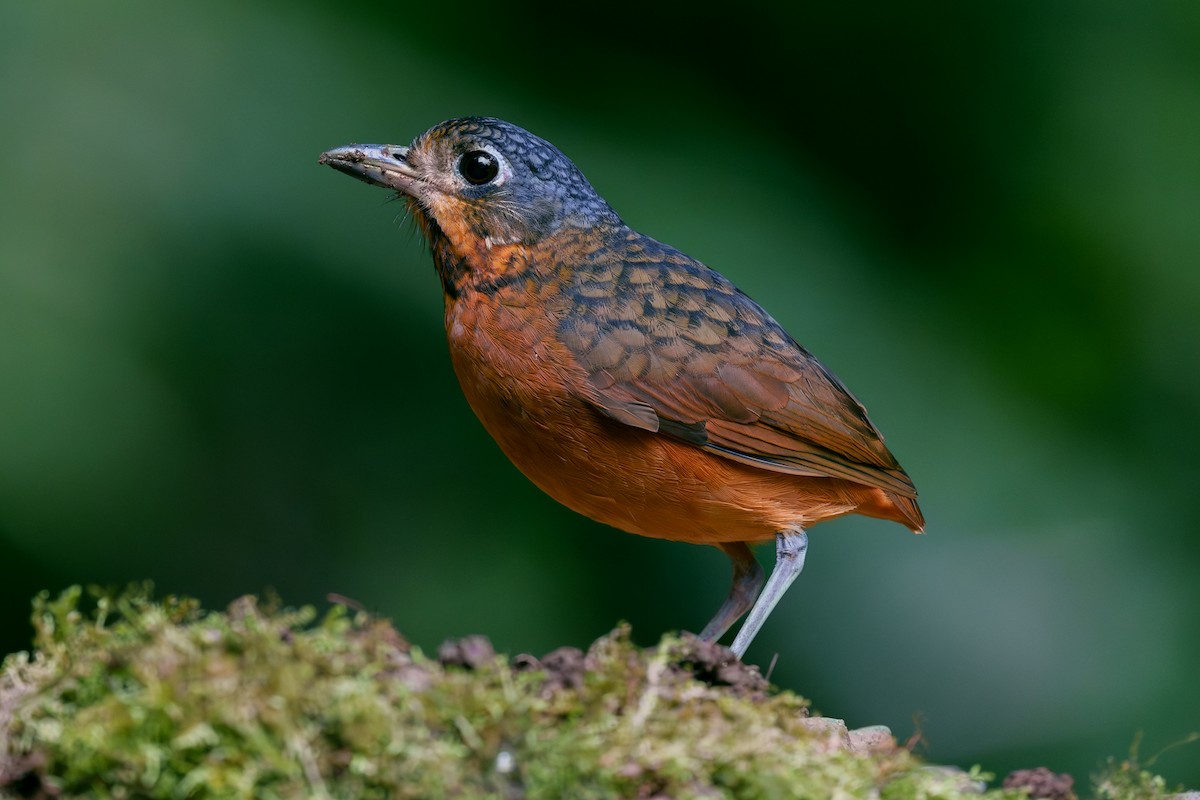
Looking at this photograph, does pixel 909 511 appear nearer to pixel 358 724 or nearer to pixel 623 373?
pixel 623 373

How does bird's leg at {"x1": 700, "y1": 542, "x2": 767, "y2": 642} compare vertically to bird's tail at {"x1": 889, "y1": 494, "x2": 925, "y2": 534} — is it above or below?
below

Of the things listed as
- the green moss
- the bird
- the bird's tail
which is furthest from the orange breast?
the green moss

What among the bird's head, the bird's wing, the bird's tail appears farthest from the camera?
the bird's tail

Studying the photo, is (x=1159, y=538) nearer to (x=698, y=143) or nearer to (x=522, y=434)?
(x=698, y=143)

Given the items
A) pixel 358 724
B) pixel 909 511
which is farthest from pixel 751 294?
pixel 358 724

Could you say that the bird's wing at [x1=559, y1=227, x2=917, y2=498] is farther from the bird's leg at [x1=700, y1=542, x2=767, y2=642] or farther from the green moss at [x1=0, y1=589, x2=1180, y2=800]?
the green moss at [x1=0, y1=589, x2=1180, y2=800]

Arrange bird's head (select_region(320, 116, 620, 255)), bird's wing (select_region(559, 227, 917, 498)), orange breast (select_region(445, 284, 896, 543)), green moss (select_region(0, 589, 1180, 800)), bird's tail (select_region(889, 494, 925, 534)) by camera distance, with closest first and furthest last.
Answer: green moss (select_region(0, 589, 1180, 800))
orange breast (select_region(445, 284, 896, 543))
bird's wing (select_region(559, 227, 917, 498))
bird's head (select_region(320, 116, 620, 255))
bird's tail (select_region(889, 494, 925, 534))
